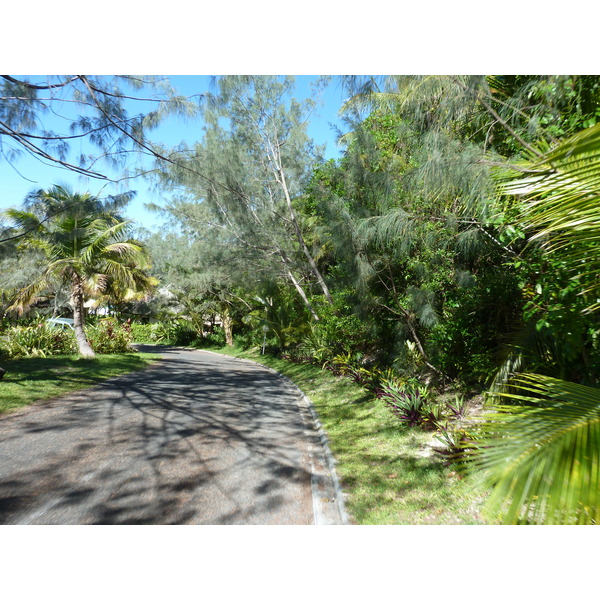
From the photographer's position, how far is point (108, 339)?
422 inches

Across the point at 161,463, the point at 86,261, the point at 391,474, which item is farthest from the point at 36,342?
the point at 391,474

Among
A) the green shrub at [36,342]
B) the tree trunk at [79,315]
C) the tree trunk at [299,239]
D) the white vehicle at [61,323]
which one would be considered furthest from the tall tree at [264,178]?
the white vehicle at [61,323]

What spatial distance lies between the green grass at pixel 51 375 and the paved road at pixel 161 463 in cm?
42

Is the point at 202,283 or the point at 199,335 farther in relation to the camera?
the point at 199,335

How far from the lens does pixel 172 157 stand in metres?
3.95

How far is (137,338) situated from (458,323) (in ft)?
63.2

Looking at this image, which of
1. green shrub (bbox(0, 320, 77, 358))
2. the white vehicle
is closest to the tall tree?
green shrub (bbox(0, 320, 77, 358))

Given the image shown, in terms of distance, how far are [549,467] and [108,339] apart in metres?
11.9

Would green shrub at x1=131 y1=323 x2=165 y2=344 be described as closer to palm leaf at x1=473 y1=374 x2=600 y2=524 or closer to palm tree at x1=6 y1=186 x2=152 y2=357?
palm tree at x1=6 y1=186 x2=152 y2=357

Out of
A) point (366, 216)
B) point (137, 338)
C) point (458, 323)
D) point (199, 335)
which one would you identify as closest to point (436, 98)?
point (366, 216)

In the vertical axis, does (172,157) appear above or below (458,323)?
above

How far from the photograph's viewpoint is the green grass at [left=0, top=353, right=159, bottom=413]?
5004 mm

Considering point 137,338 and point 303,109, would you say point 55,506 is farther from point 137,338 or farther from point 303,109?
point 137,338

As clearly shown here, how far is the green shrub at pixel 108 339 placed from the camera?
34.4ft
